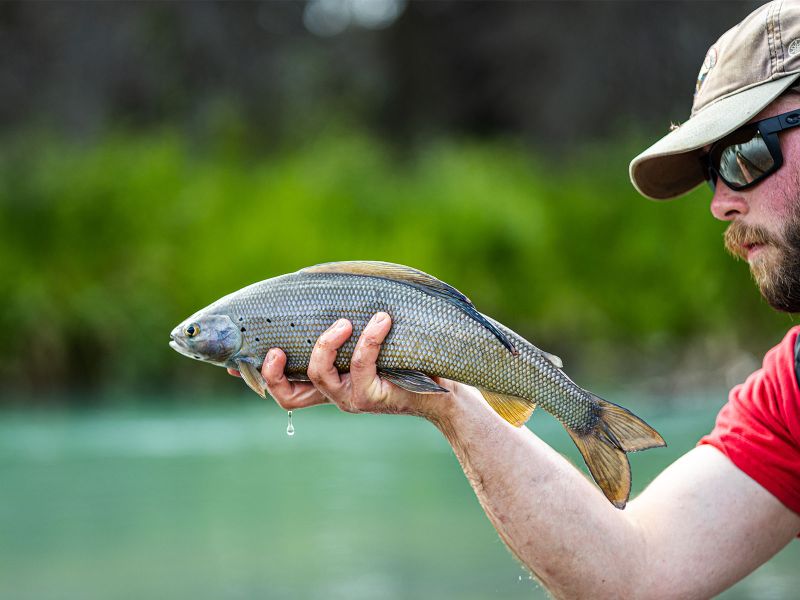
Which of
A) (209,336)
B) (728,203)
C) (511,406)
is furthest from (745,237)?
(209,336)

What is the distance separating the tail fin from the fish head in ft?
3.03

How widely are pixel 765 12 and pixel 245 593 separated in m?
3.85

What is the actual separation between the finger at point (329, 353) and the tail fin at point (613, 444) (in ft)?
2.12

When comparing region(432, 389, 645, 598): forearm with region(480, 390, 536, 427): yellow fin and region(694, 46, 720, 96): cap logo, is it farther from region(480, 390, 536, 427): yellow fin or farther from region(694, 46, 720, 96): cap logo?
region(694, 46, 720, 96): cap logo

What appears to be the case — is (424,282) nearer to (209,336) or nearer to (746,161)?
(209,336)

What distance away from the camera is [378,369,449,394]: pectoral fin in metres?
2.84

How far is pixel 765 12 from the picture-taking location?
10.3 ft

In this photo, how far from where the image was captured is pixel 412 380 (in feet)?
9.40

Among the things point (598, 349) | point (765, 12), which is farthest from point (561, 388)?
point (598, 349)

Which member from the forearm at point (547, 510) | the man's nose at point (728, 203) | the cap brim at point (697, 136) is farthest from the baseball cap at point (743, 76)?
the forearm at point (547, 510)

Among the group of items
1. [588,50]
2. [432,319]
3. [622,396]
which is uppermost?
[588,50]

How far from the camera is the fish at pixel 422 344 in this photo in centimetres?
288

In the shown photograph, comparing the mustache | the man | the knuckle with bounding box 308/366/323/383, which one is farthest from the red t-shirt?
the knuckle with bounding box 308/366/323/383

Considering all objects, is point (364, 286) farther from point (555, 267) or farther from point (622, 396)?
point (555, 267)
